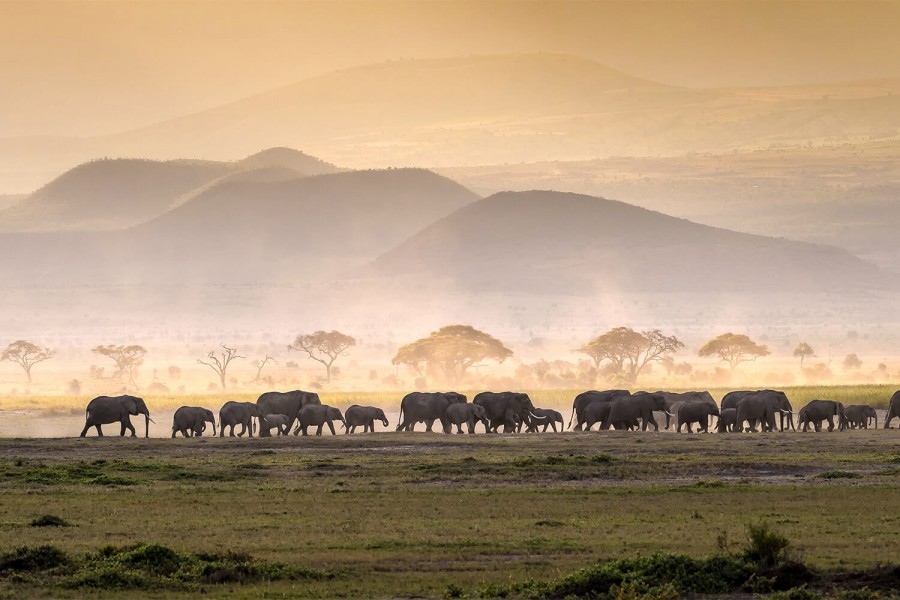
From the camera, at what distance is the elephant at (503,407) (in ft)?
195

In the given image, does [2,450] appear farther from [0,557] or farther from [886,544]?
[886,544]

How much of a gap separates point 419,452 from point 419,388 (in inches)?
2410

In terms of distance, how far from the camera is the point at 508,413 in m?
59.5

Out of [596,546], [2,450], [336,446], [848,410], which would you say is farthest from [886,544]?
[848,410]

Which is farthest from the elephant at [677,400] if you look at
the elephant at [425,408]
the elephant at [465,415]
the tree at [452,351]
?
the tree at [452,351]

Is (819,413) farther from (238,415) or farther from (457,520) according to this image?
(457,520)

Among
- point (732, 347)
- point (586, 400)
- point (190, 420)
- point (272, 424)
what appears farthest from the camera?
point (732, 347)

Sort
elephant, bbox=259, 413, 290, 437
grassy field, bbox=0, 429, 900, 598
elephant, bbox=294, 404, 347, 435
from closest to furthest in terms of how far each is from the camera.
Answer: grassy field, bbox=0, 429, 900, 598
elephant, bbox=294, 404, 347, 435
elephant, bbox=259, 413, 290, 437

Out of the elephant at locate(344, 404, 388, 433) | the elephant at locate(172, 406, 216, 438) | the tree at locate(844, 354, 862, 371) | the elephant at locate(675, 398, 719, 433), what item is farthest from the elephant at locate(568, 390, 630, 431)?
the tree at locate(844, 354, 862, 371)

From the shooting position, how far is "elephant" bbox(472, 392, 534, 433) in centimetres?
5952

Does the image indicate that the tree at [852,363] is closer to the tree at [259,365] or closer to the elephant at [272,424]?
the tree at [259,365]

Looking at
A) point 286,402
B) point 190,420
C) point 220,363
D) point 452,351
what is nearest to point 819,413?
point 286,402

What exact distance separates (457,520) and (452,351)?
8419 cm

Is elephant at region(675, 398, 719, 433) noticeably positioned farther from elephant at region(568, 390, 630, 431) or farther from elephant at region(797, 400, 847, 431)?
elephant at region(568, 390, 630, 431)
